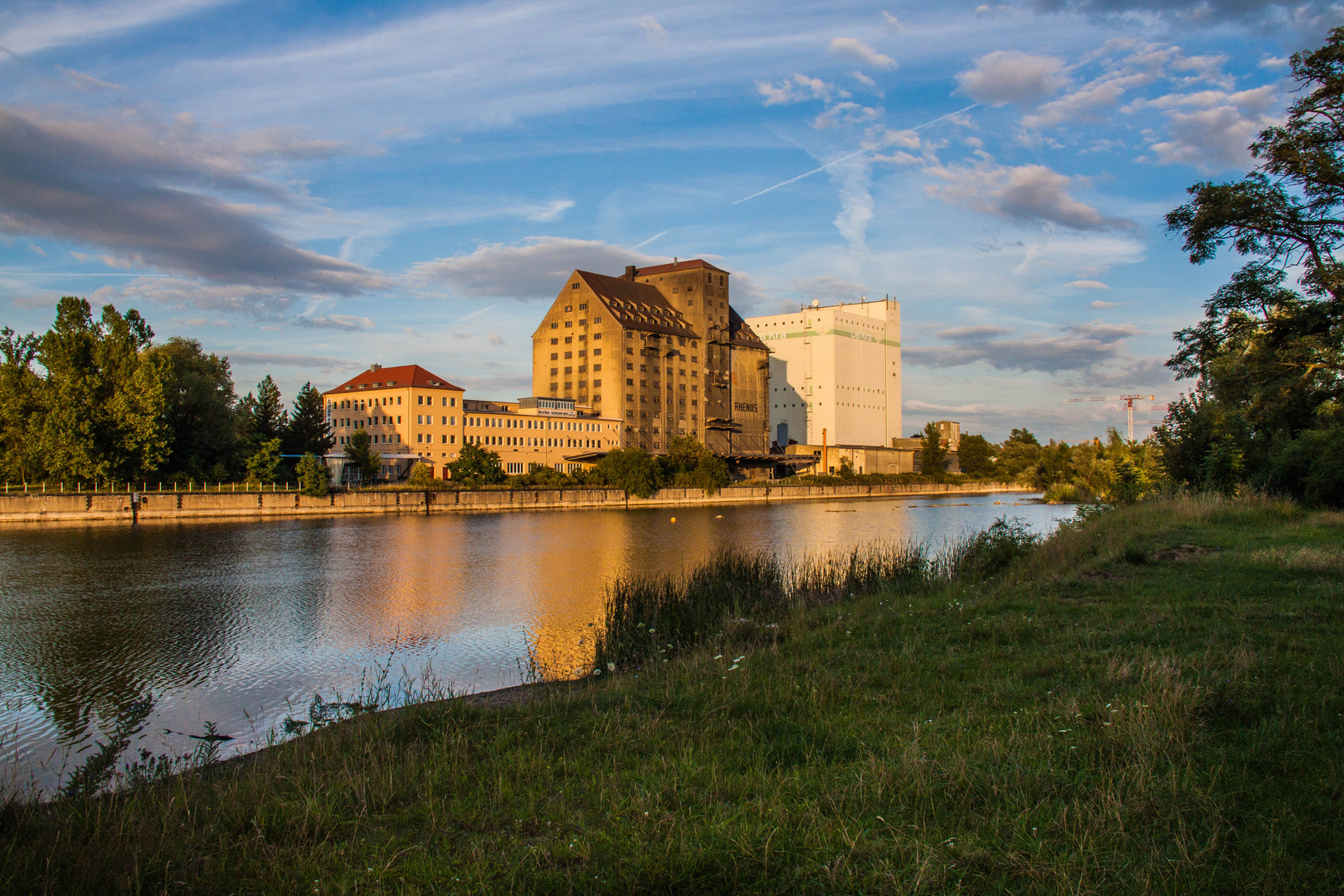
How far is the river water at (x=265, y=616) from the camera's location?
14.0 metres

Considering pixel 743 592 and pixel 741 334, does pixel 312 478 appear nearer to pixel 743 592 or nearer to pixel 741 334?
pixel 743 592

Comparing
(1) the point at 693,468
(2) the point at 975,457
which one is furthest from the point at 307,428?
(2) the point at 975,457

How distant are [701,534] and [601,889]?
4868 centimetres

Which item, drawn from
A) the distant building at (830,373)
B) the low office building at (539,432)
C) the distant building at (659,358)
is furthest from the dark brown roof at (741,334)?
the low office building at (539,432)

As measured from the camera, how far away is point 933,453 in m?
156

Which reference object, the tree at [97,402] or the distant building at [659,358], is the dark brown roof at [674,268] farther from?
the tree at [97,402]

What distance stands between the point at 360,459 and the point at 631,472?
1174 inches

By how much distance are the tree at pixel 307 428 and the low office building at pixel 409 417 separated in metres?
6.19

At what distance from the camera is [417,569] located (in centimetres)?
3475

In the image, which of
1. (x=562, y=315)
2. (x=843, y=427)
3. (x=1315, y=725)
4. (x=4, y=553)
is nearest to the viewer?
(x=1315, y=725)

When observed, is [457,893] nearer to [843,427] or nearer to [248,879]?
[248,879]

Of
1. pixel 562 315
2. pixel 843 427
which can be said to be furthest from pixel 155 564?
pixel 843 427

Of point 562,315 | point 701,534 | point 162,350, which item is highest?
point 562,315

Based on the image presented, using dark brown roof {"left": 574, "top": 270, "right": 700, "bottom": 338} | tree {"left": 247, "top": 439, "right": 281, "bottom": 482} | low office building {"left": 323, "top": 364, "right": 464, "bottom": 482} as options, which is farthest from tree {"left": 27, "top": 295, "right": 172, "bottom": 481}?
dark brown roof {"left": 574, "top": 270, "right": 700, "bottom": 338}
